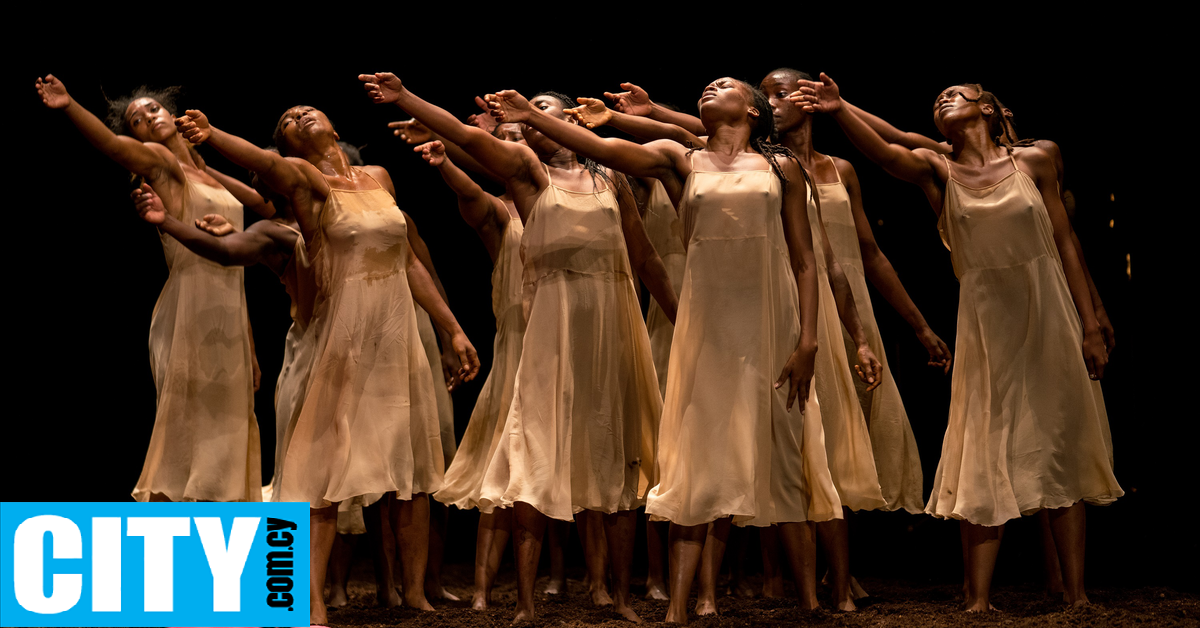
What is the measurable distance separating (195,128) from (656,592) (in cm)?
223

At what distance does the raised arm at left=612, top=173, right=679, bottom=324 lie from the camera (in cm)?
392

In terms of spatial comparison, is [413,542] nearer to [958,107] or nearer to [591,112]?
[591,112]

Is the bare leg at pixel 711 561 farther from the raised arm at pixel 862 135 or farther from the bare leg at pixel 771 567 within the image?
the raised arm at pixel 862 135

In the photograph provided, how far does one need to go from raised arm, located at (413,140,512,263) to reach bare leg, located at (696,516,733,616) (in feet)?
5.35

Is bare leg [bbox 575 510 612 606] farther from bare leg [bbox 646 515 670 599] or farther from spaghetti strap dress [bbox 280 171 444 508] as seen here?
spaghetti strap dress [bbox 280 171 444 508]

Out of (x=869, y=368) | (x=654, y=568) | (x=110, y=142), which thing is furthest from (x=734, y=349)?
(x=110, y=142)

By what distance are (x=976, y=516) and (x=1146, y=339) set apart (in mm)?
2108

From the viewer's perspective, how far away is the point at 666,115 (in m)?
Answer: 4.50

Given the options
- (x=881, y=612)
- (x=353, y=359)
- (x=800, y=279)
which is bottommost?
(x=881, y=612)

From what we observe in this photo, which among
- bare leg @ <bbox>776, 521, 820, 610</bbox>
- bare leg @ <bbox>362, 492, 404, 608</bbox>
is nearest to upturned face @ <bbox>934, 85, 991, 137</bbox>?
bare leg @ <bbox>776, 521, 820, 610</bbox>

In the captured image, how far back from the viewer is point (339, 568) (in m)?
4.36

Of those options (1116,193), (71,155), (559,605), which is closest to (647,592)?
(559,605)

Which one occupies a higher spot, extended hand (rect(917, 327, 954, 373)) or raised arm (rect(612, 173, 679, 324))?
raised arm (rect(612, 173, 679, 324))

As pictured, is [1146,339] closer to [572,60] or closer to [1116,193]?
[1116,193]
